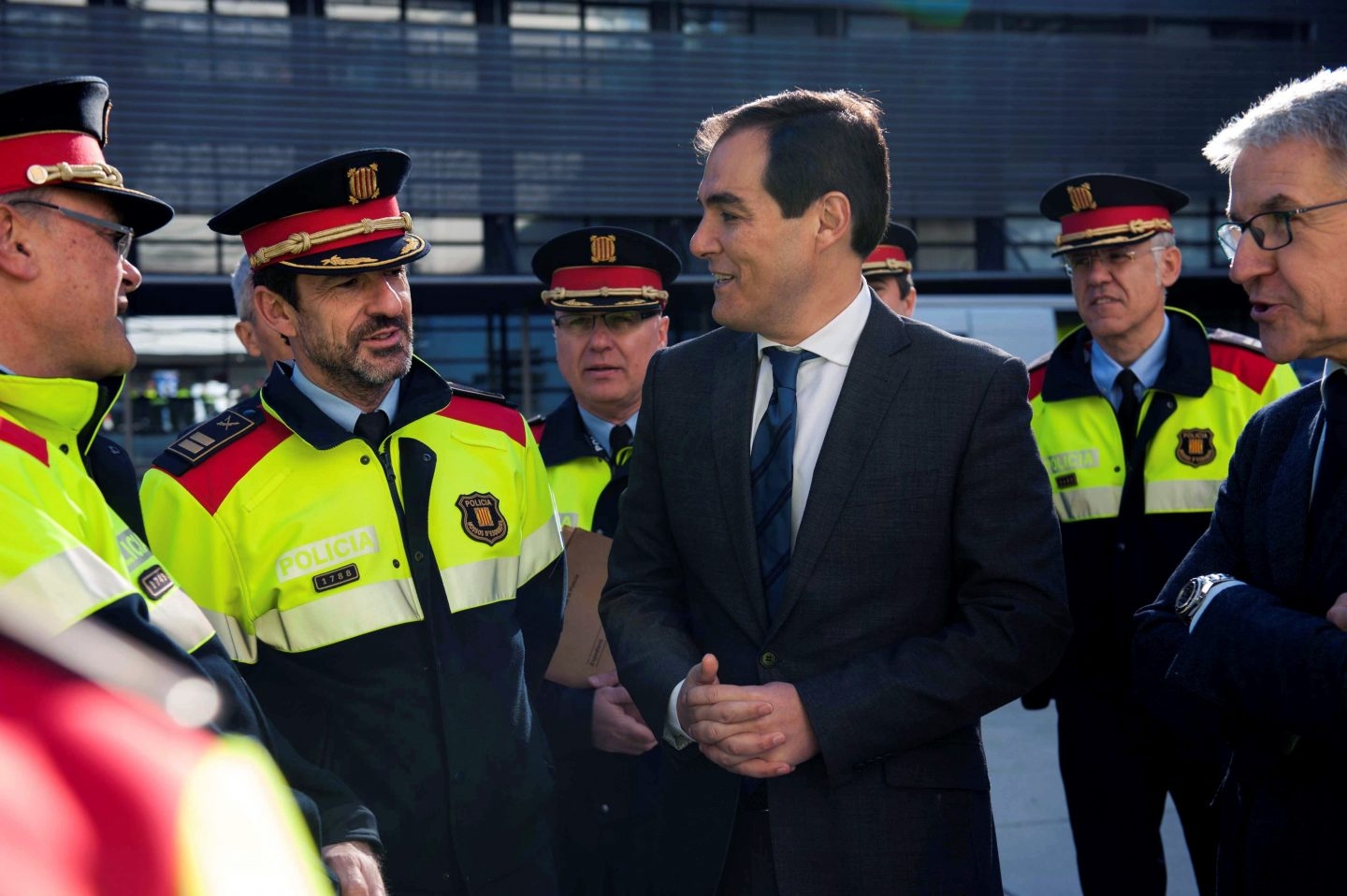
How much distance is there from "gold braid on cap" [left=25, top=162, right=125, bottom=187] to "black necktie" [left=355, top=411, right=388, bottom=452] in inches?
29.0

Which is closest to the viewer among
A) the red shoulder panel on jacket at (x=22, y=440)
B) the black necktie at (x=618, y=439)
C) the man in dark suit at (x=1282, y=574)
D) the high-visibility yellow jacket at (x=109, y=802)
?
the high-visibility yellow jacket at (x=109, y=802)

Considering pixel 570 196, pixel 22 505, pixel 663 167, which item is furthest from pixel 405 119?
pixel 22 505

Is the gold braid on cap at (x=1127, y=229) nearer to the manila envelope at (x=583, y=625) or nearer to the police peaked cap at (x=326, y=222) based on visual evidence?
the manila envelope at (x=583, y=625)

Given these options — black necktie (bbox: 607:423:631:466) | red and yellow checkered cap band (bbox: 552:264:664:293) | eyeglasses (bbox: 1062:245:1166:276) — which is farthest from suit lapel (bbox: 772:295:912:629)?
eyeglasses (bbox: 1062:245:1166:276)

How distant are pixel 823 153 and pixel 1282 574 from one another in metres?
1.01

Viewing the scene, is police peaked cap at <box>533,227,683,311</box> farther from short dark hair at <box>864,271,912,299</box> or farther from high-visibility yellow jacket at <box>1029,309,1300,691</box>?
high-visibility yellow jacket at <box>1029,309,1300,691</box>

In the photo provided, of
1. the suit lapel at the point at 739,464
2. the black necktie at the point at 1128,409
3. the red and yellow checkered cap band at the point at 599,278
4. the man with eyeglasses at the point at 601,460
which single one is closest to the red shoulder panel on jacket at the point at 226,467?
the suit lapel at the point at 739,464

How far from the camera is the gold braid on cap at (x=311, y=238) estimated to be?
2627 mm

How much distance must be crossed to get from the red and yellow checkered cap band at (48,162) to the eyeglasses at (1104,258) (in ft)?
9.52

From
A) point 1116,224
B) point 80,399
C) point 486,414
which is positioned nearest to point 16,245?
point 80,399

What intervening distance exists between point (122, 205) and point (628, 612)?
3.60 feet

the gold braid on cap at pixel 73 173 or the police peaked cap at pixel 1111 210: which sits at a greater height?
the gold braid on cap at pixel 73 173

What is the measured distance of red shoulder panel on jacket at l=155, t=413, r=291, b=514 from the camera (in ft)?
8.15

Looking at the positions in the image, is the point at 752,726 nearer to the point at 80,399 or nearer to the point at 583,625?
the point at 80,399
